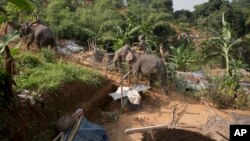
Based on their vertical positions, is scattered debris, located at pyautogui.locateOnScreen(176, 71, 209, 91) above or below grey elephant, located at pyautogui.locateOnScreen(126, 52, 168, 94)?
below

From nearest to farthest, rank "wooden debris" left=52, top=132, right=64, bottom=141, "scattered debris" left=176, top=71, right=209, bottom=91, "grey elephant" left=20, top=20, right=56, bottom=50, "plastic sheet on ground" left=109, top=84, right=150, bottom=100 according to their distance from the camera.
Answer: "wooden debris" left=52, top=132, right=64, bottom=141
"plastic sheet on ground" left=109, top=84, right=150, bottom=100
"grey elephant" left=20, top=20, right=56, bottom=50
"scattered debris" left=176, top=71, right=209, bottom=91

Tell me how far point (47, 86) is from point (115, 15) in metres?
14.6

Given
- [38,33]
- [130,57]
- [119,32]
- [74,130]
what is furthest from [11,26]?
[119,32]

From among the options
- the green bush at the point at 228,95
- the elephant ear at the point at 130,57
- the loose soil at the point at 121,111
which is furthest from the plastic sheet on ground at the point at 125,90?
the green bush at the point at 228,95

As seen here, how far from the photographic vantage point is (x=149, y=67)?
12.7 m

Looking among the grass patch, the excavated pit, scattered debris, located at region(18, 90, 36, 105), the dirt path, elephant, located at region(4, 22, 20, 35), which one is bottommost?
the excavated pit

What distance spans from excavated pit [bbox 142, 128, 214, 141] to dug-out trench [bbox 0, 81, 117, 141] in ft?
6.01

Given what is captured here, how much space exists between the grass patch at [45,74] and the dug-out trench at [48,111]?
7.2 inches

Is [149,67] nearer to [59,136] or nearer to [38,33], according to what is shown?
[38,33]

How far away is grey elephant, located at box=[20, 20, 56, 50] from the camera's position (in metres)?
13.2

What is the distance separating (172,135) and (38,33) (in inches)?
228

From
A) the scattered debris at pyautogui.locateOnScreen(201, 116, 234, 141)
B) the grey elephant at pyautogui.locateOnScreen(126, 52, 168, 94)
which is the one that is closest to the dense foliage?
the grey elephant at pyautogui.locateOnScreen(126, 52, 168, 94)

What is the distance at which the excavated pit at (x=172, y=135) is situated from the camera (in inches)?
414

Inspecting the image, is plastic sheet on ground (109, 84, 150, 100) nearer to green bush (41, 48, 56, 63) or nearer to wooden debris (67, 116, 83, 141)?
green bush (41, 48, 56, 63)
